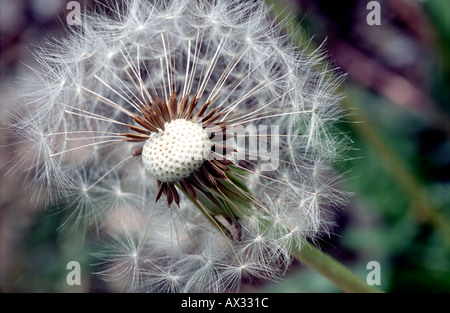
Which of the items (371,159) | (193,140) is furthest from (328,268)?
(371,159)

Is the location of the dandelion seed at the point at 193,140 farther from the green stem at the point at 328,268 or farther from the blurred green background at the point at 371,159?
the blurred green background at the point at 371,159

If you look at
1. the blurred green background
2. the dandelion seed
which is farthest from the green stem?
the blurred green background

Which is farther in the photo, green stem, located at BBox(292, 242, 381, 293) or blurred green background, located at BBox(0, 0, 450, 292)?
blurred green background, located at BBox(0, 0, 450, 292)

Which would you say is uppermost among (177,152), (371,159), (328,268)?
(371,159)

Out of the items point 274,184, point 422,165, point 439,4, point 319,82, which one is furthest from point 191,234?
point 439,4

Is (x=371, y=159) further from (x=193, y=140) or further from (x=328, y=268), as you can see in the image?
(x=193, y=140)

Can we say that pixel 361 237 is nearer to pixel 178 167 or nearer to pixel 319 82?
pixel 319 82

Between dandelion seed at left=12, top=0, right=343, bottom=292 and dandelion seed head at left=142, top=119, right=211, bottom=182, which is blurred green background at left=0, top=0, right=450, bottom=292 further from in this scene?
dandelion seed head at left=142, top=119, right=211, bottom=182
